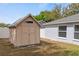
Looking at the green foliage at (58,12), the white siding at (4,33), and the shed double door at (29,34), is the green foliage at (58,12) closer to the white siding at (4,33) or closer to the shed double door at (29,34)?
the shed double door at (29,34)

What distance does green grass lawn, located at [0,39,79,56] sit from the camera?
31.4 ft

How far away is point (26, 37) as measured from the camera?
1047cm

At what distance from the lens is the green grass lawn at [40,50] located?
9586 mm

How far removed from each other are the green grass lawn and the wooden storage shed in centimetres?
32

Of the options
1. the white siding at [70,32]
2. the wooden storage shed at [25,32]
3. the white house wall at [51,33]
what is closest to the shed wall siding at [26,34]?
the wooden storage shed at [25,32]

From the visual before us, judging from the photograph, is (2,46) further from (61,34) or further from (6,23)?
(61,34)

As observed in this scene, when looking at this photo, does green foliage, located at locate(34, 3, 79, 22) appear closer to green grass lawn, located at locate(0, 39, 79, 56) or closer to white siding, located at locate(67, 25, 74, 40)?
white siding, located at locate(67, 25, 74, 40)

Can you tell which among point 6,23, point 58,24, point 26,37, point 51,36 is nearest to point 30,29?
point 26,37

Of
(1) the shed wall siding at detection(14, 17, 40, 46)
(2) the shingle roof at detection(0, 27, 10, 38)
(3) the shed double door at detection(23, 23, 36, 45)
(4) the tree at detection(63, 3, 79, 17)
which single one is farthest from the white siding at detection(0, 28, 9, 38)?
(4) the tree at detection(63, 3, 79, 17)

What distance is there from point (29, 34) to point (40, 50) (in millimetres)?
1103

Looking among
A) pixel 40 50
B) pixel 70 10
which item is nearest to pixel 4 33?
pixel 40 50

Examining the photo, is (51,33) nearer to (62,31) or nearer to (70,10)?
(62,31)

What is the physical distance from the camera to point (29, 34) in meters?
10.5

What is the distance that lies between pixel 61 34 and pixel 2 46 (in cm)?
394
